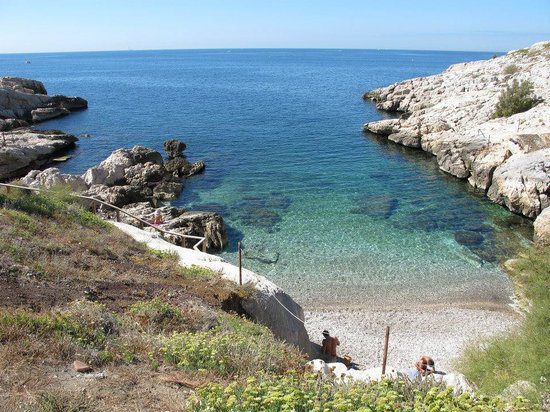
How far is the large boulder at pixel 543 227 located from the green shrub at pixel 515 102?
2027 centimetres

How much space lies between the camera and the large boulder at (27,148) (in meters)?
43.7

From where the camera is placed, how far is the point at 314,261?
89.5ft

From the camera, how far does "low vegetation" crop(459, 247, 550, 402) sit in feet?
40.8

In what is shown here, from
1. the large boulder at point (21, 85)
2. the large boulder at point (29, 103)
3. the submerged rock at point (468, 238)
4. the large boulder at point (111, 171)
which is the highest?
the large boulder at point (21, 85)

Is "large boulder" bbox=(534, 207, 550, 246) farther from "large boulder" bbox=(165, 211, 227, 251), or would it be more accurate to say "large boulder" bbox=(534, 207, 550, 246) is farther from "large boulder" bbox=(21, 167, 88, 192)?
"large boulder" bbox=(21, 167, 88, 192)

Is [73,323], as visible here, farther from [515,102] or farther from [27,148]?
[515,102]

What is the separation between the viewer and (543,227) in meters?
29.4

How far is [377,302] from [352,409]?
17623mm

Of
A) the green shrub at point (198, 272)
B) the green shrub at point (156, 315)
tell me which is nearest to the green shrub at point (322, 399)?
the green shrub at point (156, 315)

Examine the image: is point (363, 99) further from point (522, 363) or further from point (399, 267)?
point (522, 363)

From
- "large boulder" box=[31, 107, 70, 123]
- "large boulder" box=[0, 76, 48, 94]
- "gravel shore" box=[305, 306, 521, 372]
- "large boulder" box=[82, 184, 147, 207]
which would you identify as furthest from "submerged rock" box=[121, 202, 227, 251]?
→ "large boulder" box=[0, 76, 48, 94]

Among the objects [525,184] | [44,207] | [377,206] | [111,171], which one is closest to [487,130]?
[525,184]

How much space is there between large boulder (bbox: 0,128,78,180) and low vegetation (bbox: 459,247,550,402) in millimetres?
41807

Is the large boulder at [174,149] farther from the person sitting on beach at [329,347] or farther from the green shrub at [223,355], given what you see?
the green shrub at [223,355]
